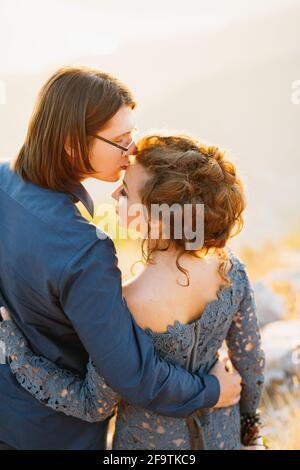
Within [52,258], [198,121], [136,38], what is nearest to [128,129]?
[52,258]

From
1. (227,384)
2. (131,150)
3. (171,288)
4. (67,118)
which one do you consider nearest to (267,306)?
(227,384)

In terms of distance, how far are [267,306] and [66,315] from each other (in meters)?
3.17

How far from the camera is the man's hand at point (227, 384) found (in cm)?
212

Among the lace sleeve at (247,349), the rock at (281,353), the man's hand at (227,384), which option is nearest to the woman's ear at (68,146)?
the lace sleeve at (247,349)

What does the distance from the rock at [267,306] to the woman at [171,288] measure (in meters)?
2.65

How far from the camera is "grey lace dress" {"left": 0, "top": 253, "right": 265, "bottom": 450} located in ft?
6.33

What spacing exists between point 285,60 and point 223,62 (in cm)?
291

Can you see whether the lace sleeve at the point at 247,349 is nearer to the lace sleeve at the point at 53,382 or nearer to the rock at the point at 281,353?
the lace sleeve at the point at 53,382

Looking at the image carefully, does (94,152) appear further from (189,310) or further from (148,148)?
(189,310)

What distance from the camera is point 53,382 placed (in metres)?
1.92

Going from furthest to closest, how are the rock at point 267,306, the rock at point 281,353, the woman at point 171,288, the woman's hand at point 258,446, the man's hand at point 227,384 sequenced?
1. the rock at point 267,306
2. the rock at point 281,353
3. the woman's hand at point 258,446
4. the man's hand at point 227,384
5. the woman at point 171,288

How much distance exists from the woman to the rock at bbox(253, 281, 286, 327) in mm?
2648

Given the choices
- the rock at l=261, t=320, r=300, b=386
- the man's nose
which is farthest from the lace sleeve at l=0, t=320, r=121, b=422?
the rock at l=261, t=320, r=300, b=386

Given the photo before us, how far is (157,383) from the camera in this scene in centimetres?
186
